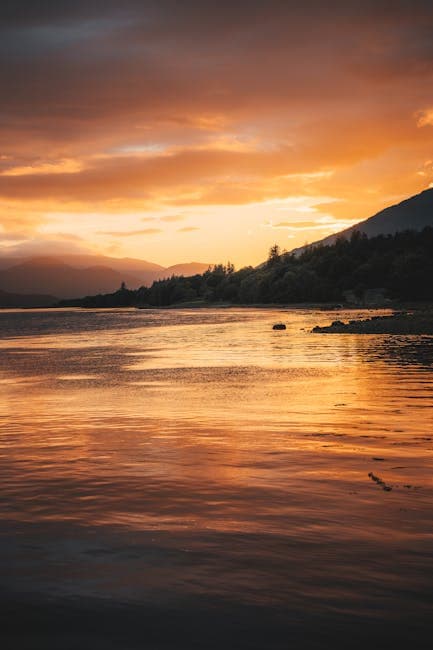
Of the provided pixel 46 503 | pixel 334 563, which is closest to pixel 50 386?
pixel 46 503

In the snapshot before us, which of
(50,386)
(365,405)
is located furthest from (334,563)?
(50,386)

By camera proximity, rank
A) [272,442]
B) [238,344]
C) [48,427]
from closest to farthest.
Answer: [272,442]
[48,427]
[238,344]

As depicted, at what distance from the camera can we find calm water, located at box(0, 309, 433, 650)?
7.47 metres

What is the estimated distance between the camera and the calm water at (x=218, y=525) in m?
7.47

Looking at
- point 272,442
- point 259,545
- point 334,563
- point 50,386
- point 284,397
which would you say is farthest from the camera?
point 50,386

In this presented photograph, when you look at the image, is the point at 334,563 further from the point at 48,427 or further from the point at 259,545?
the point at 48,427

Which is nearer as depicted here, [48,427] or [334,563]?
[334,563]

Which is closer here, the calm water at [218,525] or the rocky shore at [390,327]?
the calm water at [218,525]

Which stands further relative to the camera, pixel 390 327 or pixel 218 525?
pixel 390 327

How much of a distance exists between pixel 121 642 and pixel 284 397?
22047mm

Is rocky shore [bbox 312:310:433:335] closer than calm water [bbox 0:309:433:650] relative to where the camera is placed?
No

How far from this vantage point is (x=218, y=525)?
11.0m

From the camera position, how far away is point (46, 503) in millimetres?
12570

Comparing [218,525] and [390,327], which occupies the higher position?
[390,327]
